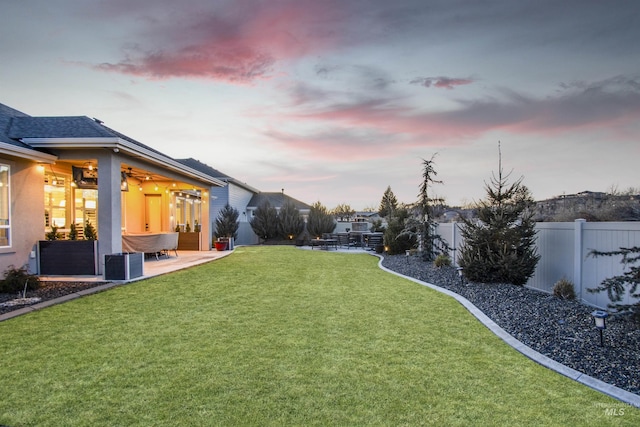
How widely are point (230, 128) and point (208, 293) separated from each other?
1084 centimetres

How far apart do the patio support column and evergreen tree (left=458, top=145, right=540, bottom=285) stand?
845cm

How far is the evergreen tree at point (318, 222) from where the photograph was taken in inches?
937

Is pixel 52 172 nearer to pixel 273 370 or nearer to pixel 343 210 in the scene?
pixel 273 370

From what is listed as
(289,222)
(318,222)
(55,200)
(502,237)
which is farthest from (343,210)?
(502,237)

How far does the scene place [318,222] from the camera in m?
23.8

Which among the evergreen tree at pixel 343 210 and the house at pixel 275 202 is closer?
the house at pixel 275 202

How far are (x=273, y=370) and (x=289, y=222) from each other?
2025 centimetres

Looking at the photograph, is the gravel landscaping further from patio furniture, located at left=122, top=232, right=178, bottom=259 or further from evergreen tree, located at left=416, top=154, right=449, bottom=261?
patio furniture, located at left=122, top=232, right=178, bottom=259

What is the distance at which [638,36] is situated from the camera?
800cm

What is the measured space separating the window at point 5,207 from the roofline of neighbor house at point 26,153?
19.3 inches

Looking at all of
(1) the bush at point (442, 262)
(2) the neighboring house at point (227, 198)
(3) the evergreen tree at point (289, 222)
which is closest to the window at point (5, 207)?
(1) the bush at point (442, 262)

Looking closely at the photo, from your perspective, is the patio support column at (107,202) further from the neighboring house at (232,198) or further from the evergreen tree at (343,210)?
the evergreen tree at (343,210)

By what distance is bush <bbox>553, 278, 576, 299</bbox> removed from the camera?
21.1ft

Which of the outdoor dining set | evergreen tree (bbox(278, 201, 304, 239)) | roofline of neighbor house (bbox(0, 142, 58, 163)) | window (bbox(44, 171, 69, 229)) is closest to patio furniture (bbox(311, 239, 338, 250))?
the outdoor dining set
